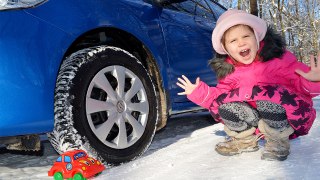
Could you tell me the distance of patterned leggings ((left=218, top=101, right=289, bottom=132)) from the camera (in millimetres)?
1925

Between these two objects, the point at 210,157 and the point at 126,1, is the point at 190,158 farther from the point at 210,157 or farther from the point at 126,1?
the point at 126,1

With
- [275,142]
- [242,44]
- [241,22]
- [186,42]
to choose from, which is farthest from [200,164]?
[186,42]

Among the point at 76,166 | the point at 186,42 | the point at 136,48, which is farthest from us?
the point at 186,42

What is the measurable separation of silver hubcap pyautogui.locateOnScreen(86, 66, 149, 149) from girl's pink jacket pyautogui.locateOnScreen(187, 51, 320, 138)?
17.1 inches

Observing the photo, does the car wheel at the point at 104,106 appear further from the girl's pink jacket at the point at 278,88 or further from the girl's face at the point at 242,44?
the girl's face at the point at 242,44

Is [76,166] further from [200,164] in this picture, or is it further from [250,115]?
[250,115]

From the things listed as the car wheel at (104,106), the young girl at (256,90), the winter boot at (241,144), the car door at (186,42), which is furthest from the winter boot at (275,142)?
the car door at (186,42)

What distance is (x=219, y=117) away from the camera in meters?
2.24

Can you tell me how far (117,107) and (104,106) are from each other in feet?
0.35

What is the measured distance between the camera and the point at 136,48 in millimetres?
2674

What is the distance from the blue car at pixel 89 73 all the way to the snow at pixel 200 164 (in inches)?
6.7

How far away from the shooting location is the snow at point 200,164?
1.72m

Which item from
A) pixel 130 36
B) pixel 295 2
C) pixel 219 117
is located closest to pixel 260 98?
pixel 219 117

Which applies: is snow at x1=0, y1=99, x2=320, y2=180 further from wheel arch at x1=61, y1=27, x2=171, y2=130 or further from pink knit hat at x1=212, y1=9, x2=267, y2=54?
pink knit hat at x1=212, y1=9, x2=267, y2=54
